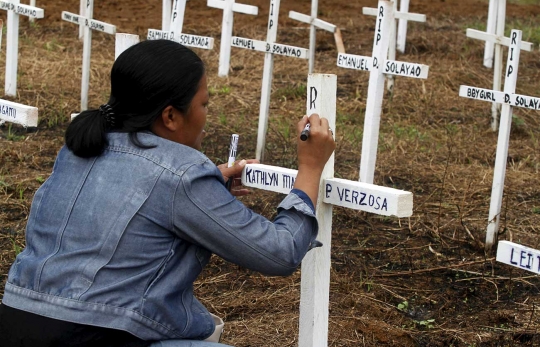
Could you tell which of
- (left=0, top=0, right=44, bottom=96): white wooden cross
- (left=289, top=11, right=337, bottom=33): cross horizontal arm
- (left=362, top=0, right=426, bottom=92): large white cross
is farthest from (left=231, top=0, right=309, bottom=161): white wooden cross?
(left=0, top=0, right=44, bottom=96): white wooden cross

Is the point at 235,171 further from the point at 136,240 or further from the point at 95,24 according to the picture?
the point at 95,24

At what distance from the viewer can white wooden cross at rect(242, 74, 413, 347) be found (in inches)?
101

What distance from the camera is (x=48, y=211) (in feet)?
7.39

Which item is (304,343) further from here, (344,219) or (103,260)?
(344,219)

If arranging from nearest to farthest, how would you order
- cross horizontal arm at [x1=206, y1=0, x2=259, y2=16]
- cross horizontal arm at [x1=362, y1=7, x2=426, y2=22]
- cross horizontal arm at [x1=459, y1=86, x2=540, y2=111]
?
cross horizontal arm at [x1=459, y1=86, x2=540, y2=111] → cross horizontal arm at [x1=206, y1=0, x2=259, y2=16] → cross horizontal arm at [x1=362, y1=7, x2=426, y2=22]

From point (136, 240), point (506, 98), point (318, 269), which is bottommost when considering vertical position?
point (318, 269)

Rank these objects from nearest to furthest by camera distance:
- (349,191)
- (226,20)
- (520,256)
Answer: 1. (520,256)
2. (349,191)
3. (226,20)

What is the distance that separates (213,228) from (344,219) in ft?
9.71

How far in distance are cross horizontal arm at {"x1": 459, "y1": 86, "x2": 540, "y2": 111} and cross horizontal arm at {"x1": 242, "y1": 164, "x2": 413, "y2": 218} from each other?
195cm

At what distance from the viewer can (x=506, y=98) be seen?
4539mm

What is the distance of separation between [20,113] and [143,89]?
116 cm

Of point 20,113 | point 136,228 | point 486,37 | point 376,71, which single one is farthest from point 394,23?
point 136,228

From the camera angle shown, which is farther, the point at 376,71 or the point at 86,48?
the point at 86,48

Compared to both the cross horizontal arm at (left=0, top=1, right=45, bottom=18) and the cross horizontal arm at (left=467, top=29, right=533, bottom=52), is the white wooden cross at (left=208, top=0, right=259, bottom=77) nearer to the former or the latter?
the cross horizontal arm at (left=0, top=1, right=45, bottom=18)
